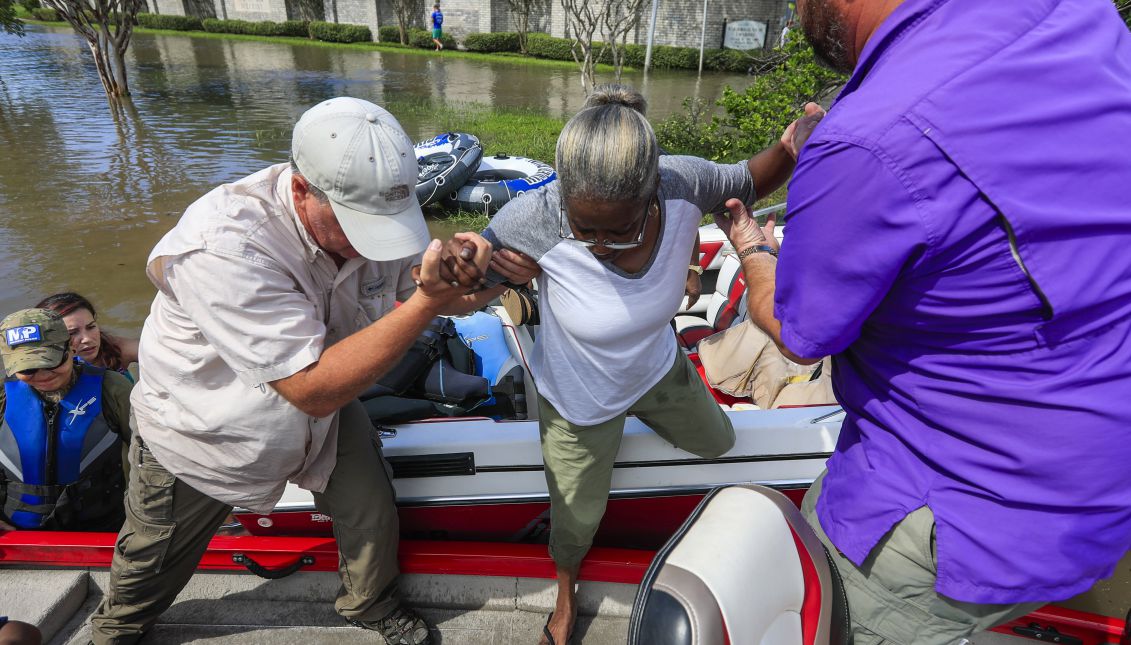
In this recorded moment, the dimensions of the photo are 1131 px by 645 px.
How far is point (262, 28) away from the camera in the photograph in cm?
2969

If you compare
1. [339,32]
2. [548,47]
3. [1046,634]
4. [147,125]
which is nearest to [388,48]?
[339,32]

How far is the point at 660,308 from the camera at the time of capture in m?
1.78

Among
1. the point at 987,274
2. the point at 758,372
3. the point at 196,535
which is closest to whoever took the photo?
the point at 987,274

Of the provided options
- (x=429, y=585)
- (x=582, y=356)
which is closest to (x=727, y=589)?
(x=582, y=356)

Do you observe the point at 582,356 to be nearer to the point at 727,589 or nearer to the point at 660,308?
the point at 660,308

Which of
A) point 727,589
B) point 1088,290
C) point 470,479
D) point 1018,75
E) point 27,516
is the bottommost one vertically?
point 27,516

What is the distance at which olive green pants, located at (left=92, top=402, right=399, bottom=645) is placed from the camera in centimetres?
185

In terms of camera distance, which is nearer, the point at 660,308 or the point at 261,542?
the point at 660,308

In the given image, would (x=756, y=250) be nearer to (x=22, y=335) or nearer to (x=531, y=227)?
(x=531, y=227)

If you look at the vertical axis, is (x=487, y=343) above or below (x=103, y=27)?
below

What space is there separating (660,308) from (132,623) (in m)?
1.98

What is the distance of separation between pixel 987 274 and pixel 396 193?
4.00 ft

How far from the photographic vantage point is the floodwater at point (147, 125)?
6.32 metres

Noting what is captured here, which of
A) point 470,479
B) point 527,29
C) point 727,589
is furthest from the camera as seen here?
point 527,29
